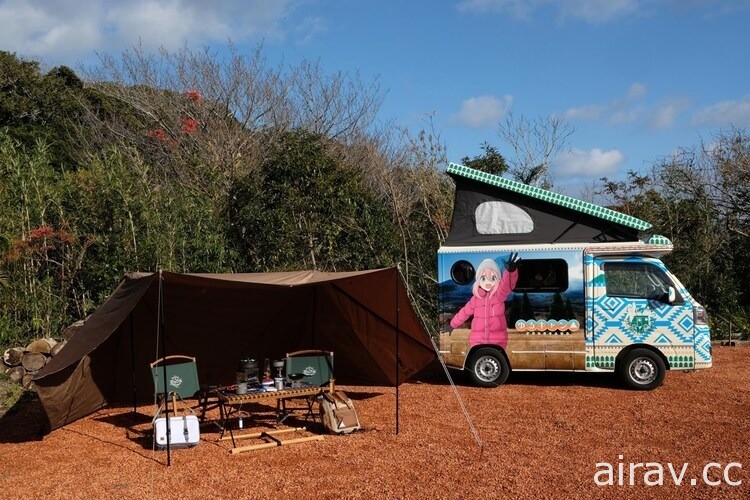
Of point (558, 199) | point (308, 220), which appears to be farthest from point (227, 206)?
point (558, 199)

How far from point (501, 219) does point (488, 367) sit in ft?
6.91

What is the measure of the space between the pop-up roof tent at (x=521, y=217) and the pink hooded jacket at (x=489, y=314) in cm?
55

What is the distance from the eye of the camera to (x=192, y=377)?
7.45 meters

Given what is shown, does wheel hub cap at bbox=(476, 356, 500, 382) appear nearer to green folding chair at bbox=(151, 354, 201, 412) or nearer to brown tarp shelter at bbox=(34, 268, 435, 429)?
brown tarp shelter at bbox=(34, 268, 435, 429)

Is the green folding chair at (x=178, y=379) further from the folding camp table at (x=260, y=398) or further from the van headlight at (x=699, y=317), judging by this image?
the van headlight at (x=699, y=317)

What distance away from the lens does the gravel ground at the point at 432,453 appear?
532cm

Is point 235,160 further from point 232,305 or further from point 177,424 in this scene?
point 177,424

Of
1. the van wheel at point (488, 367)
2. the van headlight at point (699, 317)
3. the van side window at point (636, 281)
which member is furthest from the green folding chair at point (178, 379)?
the van headlight at point (699, 317)

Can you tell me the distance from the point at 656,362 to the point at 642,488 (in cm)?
417

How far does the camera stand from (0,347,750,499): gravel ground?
209 inches

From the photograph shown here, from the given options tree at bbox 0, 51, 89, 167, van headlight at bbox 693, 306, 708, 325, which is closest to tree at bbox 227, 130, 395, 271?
van headlight at bbox 693, 306, 708, 325

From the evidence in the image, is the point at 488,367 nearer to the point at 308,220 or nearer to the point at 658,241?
the point at 658,241

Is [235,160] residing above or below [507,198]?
above

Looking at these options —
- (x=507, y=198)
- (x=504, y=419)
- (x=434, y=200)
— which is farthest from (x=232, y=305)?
(x=434, y=200)
